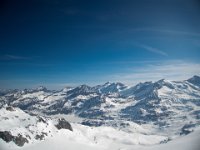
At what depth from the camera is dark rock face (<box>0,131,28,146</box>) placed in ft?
204

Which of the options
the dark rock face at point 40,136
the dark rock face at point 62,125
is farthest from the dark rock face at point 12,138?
the dark rock face at point 62,125

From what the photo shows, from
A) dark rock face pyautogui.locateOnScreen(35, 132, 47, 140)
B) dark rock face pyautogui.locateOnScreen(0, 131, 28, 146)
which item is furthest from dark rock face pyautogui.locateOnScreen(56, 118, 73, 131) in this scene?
dark rock face pyautogui.locateOnScreen(0, 131, 28, 146)

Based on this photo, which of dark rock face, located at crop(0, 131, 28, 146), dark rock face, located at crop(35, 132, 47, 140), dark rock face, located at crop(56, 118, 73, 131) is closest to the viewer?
dark rock face, located at crop(0, 131, 28, 146)

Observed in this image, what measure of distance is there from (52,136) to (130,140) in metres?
63.0

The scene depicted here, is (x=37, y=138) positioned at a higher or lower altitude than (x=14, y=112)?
lower

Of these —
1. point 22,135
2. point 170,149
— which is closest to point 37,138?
point 22,135

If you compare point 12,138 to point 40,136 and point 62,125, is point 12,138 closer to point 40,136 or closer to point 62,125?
point 40,136

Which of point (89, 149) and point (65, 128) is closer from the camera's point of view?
point (89, 149)

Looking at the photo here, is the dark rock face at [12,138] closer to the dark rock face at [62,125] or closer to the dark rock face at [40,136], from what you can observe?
the dark rock face at [40,136]

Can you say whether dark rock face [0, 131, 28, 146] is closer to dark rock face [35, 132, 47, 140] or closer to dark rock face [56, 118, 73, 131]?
dark rock face [35, 132, 47, 140]

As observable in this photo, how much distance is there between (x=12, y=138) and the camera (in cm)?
6338

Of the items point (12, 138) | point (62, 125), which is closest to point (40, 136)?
point (12, 138)

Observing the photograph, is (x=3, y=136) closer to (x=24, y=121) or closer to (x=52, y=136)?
(x=52, y=136)

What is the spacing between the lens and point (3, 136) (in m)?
62.1
